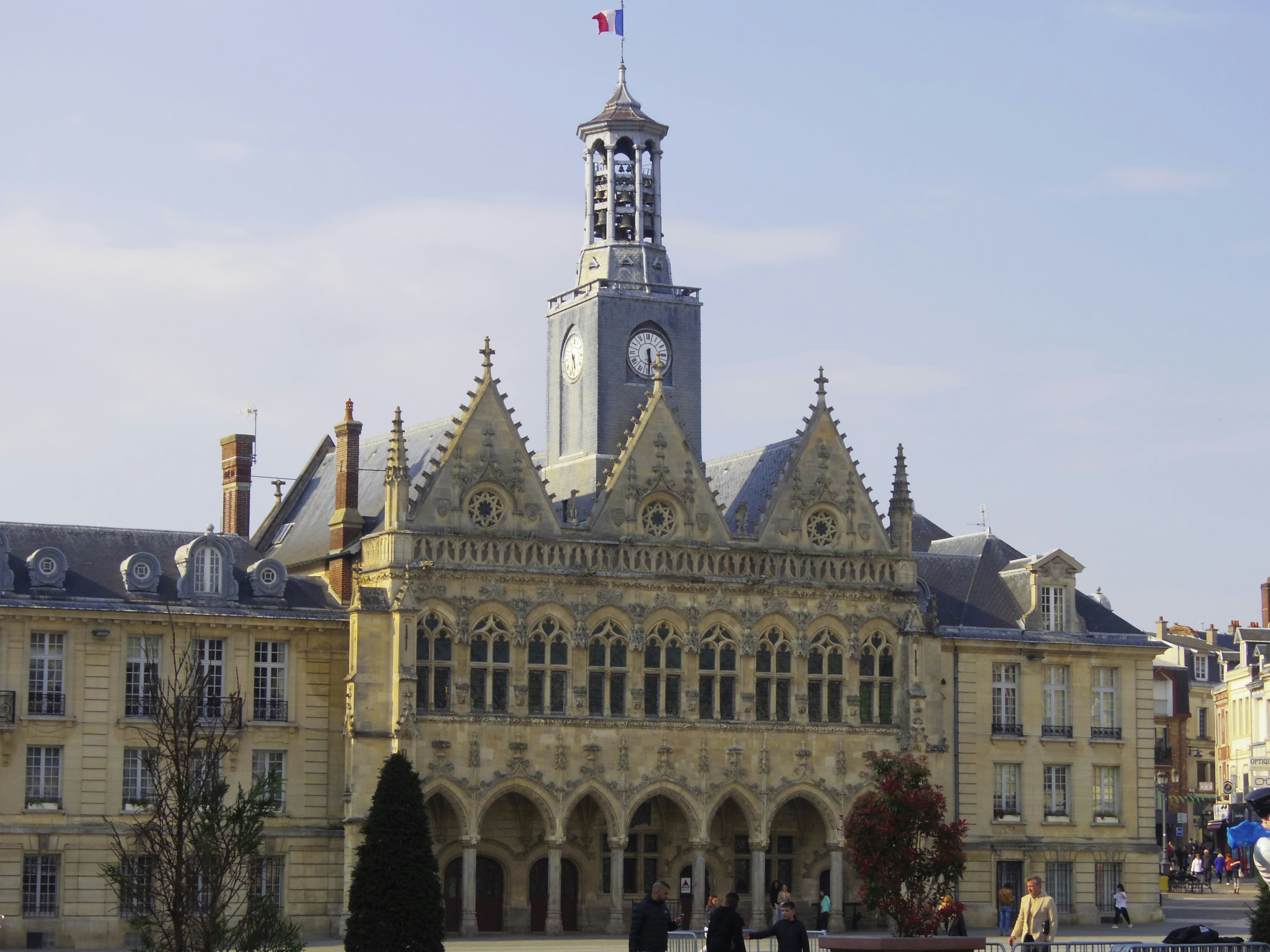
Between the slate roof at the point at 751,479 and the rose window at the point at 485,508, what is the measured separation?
251 inches

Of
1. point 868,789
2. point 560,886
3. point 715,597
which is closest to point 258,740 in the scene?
point 560,886

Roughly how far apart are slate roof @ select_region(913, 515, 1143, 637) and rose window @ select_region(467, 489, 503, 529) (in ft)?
43.4

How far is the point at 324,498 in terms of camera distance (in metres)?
64.4

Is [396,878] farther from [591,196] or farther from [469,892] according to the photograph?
[591,196]

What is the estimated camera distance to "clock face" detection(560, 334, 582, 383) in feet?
209

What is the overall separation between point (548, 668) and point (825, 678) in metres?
7.66

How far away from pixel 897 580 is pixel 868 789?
5.57 metres

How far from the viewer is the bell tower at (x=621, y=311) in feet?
206

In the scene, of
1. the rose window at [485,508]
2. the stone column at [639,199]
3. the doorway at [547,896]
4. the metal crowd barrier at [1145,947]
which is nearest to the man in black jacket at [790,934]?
the metal crowd barrier at [1145,947]

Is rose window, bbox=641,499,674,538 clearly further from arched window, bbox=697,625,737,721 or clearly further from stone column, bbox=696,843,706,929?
stone column, bbox=696,843,706,929

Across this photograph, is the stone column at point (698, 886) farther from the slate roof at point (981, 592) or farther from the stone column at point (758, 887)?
the slate roof at point (981, 592)

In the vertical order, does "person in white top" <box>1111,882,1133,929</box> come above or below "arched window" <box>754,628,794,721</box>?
below

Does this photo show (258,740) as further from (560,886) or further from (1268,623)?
(1268,623)

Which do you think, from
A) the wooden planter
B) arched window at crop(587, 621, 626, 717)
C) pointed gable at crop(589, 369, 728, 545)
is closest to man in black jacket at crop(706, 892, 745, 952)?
the wooden planter
